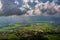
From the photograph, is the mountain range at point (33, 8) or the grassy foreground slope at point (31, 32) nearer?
the grassy foreground slope at point (31, 32)

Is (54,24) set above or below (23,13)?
below

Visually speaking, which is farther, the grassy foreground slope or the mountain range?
the mountain range

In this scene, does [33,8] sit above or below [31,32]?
above

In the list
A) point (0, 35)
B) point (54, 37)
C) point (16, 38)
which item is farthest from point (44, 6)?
point (0, 35)

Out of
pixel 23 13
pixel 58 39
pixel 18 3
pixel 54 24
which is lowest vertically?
pixel 58 39

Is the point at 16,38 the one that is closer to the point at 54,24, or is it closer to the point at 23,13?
the point at 23,13

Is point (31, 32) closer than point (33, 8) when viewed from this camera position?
Yes

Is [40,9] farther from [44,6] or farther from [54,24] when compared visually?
[54,24]

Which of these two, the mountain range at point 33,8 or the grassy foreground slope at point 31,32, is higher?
the mountain range at point 33,8

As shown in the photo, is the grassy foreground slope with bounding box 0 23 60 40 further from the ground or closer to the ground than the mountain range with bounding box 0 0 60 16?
closer to the ground

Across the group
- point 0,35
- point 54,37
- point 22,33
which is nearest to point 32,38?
point 22,33
